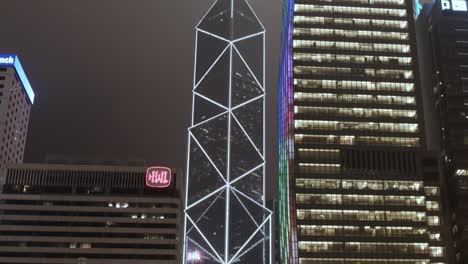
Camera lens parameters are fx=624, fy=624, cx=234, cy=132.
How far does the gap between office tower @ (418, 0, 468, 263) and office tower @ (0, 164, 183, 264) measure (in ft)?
201

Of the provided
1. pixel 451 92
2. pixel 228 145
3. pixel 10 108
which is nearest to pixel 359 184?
pixel 451 92

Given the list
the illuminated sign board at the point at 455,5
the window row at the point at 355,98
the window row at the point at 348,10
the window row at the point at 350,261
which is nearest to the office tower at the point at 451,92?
the illuminated sign board at the point at 455,5

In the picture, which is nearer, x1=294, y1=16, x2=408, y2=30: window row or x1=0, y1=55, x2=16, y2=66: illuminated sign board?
x1=294, y1=16, x2=408, y2=30: window row

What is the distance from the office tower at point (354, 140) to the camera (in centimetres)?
12862

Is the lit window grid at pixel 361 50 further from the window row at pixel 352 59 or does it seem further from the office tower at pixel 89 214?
the office tower at pixel 89 214

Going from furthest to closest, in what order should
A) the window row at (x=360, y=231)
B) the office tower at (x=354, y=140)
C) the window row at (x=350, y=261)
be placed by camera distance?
the office tower at (x=354, y=140) → the window row at (x=360, y=231) → the window row at (x=350, y=261)

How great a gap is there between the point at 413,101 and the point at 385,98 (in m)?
6.65

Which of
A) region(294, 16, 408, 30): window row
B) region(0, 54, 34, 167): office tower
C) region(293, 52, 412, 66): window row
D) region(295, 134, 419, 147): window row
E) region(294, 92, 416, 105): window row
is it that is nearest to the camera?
region(295, 134, 419, 147): window row

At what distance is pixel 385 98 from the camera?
5620 inches

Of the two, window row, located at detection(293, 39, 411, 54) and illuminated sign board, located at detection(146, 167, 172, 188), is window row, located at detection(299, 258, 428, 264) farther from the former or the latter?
window row, located at detection(293, 39, 411, 54)

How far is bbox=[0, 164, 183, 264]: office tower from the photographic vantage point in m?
132

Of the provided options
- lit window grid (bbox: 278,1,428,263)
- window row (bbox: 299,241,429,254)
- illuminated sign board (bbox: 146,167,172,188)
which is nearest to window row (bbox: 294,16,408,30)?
lit window grid (bbox: 278,1,428,263)

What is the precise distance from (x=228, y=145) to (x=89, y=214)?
3339 inches

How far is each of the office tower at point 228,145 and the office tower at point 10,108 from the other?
12672 cm
